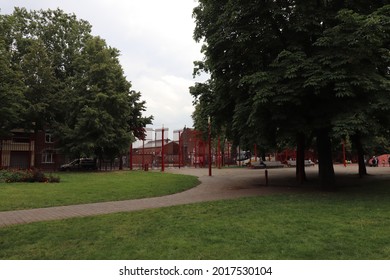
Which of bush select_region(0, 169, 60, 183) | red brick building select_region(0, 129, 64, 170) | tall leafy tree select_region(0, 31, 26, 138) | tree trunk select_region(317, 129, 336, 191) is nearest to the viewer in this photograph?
tree trunk select_region(317, 129, 336, 191)

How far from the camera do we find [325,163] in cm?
1656

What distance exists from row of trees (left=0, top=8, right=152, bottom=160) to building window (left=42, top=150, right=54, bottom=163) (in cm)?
545

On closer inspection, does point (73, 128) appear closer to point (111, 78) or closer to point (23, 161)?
point (111, 78)

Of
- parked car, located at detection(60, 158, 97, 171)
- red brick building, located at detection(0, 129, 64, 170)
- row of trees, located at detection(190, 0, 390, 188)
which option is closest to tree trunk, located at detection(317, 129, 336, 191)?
row of trees, located at detection(190, 0, 390, 188)

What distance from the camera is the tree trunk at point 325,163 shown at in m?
16.3

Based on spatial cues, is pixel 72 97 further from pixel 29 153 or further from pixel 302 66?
pixel 302 66

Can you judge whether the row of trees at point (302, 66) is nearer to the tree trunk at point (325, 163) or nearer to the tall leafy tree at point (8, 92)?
the tree trunk at point (325, 163)

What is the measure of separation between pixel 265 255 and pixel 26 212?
7816 mm

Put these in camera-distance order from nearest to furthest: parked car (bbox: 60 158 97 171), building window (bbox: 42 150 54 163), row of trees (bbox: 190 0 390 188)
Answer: row of trees (bbox: 190 0 390 188)
parked car (bbox: 60 158 97 171)
building window (bbox: 42 150 54 163)

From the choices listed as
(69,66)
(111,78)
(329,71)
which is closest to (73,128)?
(111,78)

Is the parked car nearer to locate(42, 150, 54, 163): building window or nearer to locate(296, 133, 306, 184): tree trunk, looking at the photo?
locate(42, 150, 54, 163): building window

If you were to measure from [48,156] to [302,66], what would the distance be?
39.1m

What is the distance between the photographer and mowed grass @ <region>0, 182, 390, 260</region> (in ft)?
20.0

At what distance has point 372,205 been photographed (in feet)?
36.5
